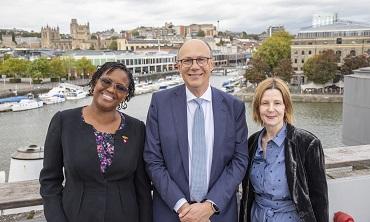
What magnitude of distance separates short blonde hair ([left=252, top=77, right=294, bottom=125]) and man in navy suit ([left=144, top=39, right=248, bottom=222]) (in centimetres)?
9

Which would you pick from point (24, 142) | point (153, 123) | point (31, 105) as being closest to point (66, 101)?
point (31, 105)

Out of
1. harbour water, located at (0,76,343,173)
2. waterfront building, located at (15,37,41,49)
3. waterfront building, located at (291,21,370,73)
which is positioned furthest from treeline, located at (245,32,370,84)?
waterfront building, located at (15,37,41,49)

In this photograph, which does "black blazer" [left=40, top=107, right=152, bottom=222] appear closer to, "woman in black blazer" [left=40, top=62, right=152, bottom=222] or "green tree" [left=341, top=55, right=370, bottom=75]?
"woman in black blazer" [left=40, top=62, right=152, bottom=222]

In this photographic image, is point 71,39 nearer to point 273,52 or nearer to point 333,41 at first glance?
point 273,52

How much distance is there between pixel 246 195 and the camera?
1470 mm

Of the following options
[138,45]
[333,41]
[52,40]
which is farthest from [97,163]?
[52,40]

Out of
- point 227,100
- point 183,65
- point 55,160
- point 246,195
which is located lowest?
point 246,195

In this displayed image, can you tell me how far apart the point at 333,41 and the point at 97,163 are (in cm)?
3244

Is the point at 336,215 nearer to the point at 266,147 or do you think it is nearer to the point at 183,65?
the point at 266,147

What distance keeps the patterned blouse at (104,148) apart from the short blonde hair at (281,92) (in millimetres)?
536

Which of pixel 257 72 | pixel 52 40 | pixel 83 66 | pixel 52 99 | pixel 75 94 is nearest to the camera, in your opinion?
pixel 52 99

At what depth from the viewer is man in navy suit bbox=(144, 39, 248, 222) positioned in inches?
53.7

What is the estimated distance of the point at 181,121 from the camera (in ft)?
4.64

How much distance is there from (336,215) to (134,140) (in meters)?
0.90
